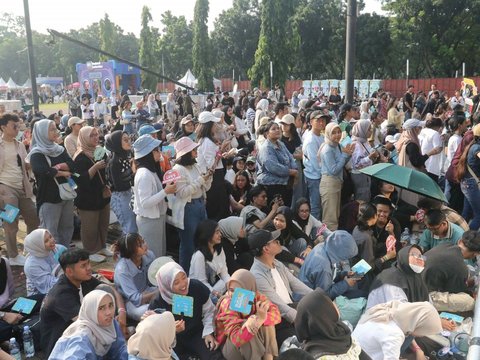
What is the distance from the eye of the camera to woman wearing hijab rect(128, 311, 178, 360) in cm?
293

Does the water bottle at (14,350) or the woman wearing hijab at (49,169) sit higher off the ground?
the woman wearing hijab at (49,169)

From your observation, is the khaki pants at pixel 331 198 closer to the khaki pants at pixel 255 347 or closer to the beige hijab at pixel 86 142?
the khaki pants at pixel 255 347

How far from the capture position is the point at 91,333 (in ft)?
10.5

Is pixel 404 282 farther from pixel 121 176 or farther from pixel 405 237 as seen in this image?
pixel 121 176

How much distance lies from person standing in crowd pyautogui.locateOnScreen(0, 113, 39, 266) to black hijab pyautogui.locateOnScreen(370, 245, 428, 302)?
406 centimetres

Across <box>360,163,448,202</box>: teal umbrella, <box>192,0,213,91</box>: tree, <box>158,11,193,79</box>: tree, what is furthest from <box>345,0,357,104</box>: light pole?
<box>158,11,193,79</box>: tree

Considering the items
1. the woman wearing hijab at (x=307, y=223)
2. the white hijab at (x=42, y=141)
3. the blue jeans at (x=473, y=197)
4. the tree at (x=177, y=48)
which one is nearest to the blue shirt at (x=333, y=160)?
the woman wearing hijab at (x=307, y=223)

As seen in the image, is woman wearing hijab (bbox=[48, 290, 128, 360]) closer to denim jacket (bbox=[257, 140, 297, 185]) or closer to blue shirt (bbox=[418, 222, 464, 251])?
denim jacket (bbox=[257, 140, 297, 185])

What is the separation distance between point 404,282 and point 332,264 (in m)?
0.82

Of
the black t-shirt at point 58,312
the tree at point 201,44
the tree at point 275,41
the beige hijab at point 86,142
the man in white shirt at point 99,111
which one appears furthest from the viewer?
the tree at point 201,44

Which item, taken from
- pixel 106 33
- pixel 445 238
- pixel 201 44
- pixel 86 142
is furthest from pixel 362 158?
pixel 106 33

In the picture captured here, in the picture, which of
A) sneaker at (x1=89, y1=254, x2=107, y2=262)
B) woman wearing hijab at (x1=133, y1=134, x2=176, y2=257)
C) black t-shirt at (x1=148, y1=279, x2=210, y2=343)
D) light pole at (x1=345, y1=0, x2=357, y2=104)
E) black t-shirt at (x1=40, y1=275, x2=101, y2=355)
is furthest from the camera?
light pole at (x1=345, y1=0, x2=357, y2=104)

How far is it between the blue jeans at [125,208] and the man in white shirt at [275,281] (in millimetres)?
1775

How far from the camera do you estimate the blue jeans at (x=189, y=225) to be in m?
5.07
